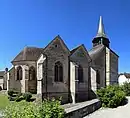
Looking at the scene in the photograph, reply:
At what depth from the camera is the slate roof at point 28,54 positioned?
39.5 metres

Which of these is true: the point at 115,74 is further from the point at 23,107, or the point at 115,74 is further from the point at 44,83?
the point at 23,107

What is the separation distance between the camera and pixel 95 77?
128 ft

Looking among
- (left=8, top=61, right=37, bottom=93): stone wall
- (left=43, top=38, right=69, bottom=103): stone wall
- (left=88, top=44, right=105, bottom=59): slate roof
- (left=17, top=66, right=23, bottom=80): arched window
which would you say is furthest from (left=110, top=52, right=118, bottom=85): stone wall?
(left=17, top=66, right=23, bottom=80): arched window

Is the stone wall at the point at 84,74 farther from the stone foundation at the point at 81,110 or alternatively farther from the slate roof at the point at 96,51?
the stone foundation at the point at 81,110

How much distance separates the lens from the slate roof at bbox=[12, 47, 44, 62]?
3953cm

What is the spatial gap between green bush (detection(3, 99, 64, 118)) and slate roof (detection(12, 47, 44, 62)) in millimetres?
26921

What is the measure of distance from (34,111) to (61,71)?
76.6ft

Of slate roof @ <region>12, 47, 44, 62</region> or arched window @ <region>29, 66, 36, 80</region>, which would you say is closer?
arched window @ <region>29, 66, 36, 80</region>

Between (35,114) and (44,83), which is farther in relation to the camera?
(44,83)

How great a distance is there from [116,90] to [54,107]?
2004cm

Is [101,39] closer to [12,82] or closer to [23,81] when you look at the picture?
[23,81]

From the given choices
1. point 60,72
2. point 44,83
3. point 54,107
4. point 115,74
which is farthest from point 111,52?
point 54,107

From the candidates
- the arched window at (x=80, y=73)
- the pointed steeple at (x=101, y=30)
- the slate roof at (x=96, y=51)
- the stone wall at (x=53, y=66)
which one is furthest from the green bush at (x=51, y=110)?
the pointed steeple at (x=101, y=30)

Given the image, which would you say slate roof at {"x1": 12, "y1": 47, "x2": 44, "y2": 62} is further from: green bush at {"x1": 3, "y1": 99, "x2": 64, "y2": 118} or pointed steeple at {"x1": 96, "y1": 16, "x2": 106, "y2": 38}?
green bush at {"x1": 3, "y1": 99, "x2": 64, "y2": 118}
